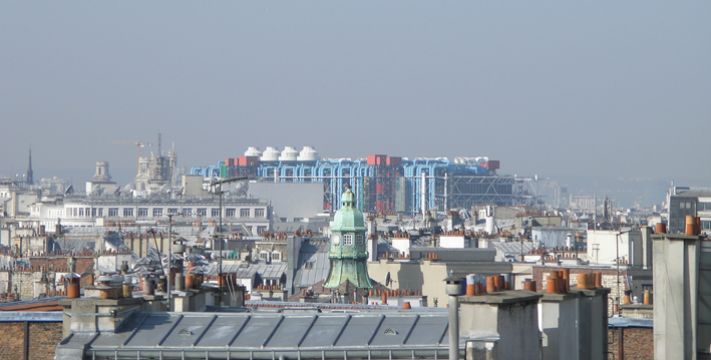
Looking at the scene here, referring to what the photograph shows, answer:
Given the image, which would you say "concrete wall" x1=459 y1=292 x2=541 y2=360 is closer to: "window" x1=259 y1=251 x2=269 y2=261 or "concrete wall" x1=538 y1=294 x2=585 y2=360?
"concrete wall" x1=538 y1=294 x2=585 y2=360

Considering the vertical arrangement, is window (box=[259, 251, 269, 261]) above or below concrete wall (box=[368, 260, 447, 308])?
above

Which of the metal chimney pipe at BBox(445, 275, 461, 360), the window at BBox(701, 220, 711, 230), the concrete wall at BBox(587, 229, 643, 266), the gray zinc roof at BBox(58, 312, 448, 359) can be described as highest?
the window at BBox(701, 220, 711, 230)

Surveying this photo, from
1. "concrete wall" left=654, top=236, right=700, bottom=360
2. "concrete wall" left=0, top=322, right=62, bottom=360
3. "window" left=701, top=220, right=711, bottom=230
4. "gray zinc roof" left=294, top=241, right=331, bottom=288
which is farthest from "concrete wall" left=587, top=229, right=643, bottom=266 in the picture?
"concrete wall" left=654, top=236, right=700, bottom=360

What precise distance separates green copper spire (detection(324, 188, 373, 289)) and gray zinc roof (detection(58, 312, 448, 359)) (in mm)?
41119

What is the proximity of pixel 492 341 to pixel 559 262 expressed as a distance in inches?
1971

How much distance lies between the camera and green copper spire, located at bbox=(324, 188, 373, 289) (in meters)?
67.3

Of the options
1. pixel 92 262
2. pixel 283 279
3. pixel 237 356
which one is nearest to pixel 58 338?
pixel 237 356

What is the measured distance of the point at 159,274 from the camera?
3806 cm

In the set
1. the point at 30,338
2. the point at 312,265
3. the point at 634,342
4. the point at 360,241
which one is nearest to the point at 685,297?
the point at 634,342

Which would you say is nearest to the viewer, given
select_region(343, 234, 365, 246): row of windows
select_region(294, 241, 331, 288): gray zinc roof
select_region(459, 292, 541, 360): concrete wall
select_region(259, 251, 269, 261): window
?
select_region(459, 292, 541, 360): concrete wall

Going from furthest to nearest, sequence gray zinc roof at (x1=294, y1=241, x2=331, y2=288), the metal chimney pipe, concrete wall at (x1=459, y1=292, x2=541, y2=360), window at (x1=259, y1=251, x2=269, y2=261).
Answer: window at (x1=259, y1=251, x2=269, y2=261) → gray zinc roof at (x1=294, y1=241, x2=331, y2=288) → concrete wall at (x1=459, y1=292, x2=541, y2=360) → the metal chimney pipe

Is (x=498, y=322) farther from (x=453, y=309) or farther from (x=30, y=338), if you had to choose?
(x=30, y=338)

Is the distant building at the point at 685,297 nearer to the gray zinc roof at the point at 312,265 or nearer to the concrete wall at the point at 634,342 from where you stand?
the concrete wall at the point at 634,342

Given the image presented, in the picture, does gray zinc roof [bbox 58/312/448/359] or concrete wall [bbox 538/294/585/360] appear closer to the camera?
gray zinc roof [bbox 58/312/448/359]
